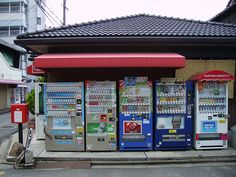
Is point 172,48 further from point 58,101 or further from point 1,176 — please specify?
point 1,176

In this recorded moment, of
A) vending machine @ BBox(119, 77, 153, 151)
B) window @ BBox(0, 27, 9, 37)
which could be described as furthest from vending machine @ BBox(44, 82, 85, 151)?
window @ BBox(0, 27, 9, 37)

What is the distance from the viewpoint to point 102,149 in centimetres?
716

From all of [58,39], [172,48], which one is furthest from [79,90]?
[172,48]

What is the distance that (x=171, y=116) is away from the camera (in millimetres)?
7168

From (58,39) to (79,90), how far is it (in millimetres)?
1669

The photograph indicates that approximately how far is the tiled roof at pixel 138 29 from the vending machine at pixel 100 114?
160cm

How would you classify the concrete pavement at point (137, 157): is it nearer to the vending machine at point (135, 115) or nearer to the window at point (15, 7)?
the vending machine at point (135, 115)

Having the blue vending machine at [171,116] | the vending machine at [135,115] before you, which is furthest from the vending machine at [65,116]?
the blue vending machine at [171,116]

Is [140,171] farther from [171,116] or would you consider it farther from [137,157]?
[171,116]

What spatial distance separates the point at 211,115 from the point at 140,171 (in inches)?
106

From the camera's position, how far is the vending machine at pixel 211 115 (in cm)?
720

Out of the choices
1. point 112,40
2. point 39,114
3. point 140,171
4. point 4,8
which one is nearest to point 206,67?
point 112,40

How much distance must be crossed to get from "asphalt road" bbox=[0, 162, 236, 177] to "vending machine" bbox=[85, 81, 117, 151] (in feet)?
3.12

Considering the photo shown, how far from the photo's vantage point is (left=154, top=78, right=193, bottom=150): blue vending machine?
716 centimetres
